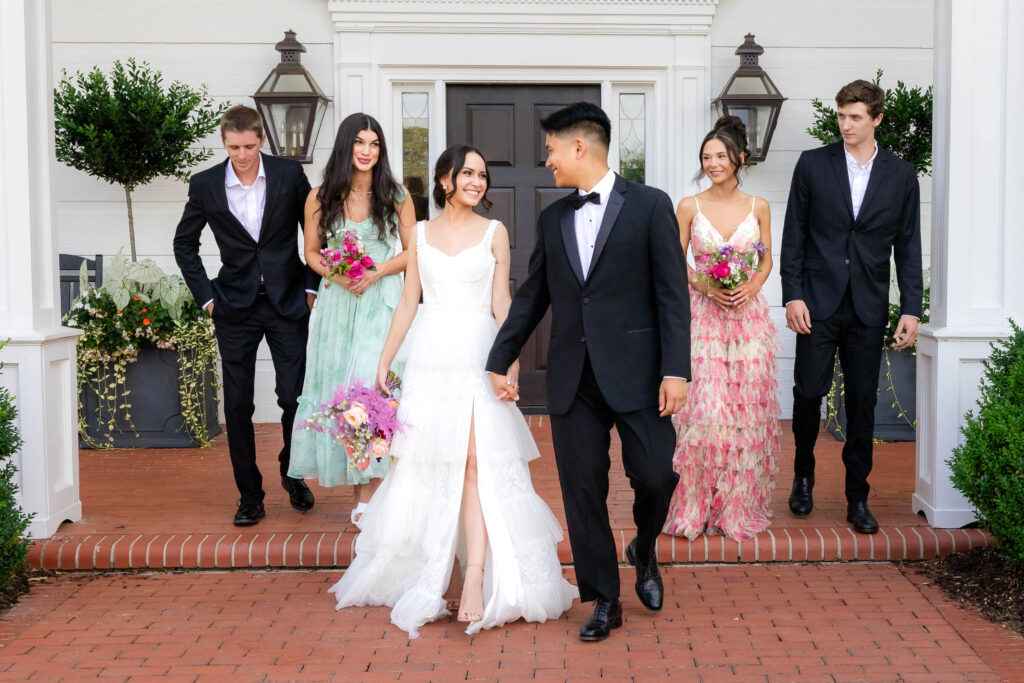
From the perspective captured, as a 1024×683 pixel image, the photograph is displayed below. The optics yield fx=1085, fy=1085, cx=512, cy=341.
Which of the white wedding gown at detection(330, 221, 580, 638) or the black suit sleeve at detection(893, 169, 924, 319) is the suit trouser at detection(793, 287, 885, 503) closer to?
the black suit sleeve at detection(893, 169, 924, 319)

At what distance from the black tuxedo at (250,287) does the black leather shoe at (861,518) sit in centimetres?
286

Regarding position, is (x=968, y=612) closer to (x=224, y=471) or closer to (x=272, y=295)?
(x=272, y=295)

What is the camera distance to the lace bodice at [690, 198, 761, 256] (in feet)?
16.9

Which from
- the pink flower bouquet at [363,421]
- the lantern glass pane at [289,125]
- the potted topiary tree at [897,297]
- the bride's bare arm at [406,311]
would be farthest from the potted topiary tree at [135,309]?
the potted topiary tree at [897,297]

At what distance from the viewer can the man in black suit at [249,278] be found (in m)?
5.51

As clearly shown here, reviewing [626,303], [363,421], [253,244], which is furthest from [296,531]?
[626,303]

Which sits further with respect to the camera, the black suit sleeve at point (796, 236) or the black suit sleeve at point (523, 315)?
the black suit sleeve at point (796, 236)

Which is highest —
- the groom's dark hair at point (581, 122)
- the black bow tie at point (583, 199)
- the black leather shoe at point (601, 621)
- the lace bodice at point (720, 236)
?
the groom's dark hair at point (581, 122)

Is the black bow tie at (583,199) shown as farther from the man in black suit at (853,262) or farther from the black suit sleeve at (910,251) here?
the black suit sleeve at (910,251)

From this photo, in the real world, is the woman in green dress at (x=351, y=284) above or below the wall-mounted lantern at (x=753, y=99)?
below

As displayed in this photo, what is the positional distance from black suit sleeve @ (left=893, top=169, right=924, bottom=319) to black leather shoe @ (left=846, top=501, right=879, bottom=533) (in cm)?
97

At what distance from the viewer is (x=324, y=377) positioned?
5.48m

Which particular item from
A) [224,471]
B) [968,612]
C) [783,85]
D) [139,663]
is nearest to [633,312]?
[968,612]

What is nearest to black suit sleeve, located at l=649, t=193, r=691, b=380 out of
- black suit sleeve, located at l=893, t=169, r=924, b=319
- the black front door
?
black suit sleeve, located at l=893, t=169, r=924, b=319
